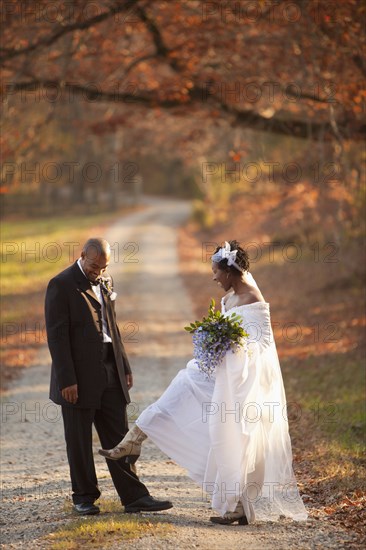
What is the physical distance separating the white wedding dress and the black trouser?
0.32 meters

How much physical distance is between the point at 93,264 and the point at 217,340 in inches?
45.3

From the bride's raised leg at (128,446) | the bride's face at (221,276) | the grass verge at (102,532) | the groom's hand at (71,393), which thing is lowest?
the grass verge at (102,532)

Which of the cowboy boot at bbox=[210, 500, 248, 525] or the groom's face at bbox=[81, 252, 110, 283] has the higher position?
the groom's face at bbox=[81, 252, 110, 283]

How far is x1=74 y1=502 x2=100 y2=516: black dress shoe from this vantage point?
688 centimetres

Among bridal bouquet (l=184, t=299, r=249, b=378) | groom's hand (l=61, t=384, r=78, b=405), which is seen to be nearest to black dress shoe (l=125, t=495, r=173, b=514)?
groom's hand (l=61, t=384, r=78, b=405)

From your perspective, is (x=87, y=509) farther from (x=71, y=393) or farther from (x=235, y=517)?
(x=235, y=517)

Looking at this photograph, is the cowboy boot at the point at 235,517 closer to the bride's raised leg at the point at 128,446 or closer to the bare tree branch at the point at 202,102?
the bride's raised leg at the point at 128,446

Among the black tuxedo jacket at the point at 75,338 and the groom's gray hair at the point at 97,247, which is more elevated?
the groom's gray hair at the point at 97,247

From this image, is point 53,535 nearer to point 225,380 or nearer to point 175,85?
point 225,380

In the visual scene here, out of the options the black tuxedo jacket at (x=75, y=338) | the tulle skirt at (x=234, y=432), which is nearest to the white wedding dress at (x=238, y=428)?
the tulle skirt at (x=234, y=432)

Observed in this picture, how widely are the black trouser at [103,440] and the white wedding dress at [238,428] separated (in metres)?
0.32

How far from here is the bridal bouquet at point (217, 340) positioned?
658 cm

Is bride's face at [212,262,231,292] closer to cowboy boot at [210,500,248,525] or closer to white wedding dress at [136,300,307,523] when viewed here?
white wedding dress at [136,300,307,523]

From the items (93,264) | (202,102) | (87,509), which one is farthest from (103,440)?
(202,102)
